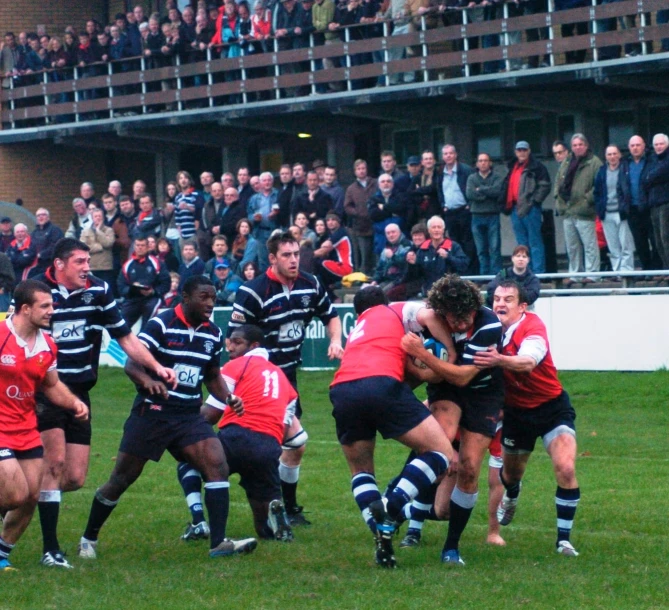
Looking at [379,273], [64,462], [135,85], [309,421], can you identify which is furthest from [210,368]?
[135,85]

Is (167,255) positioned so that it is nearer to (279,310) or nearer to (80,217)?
(80,217)

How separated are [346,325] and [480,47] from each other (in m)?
5.16

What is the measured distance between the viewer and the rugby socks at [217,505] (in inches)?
335

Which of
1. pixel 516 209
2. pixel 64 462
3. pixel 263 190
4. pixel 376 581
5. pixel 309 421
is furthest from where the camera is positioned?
pixel 263 190

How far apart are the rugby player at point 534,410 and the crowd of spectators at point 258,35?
11105 millimetres

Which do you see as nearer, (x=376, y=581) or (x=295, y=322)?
(x=376, y=581)

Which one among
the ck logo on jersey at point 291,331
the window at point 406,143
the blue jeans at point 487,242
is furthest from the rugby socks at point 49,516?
the window at point 406,143

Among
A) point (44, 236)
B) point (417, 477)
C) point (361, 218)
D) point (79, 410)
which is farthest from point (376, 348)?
point (44, 236)

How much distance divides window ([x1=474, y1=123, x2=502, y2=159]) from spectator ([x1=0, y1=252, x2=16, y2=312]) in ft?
40.2

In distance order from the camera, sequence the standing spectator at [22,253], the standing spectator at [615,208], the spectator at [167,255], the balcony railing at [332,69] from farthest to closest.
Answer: the standing spectator at [22,253]
the spectator at [167,255]
the balcony railing at [332,69]
the standing spectator at [615,208]

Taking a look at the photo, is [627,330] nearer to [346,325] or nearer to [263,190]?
[346,325]

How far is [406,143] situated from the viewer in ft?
82.1

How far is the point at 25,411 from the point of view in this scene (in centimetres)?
806

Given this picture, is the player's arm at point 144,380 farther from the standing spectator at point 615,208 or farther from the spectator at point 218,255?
the spectator at point 218,255
